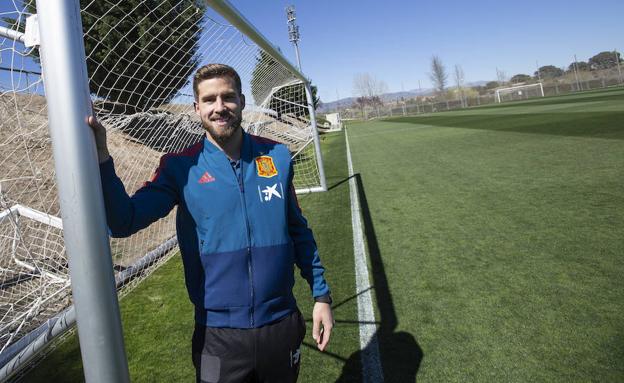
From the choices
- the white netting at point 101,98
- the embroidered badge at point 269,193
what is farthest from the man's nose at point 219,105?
the white netting at point 101,98

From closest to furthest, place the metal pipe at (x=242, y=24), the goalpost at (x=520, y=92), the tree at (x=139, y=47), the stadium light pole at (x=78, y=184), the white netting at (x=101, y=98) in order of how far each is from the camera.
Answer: the stadium light pole at (x=78, y=184)
the white netting at (x=101, y=98)
the tree at (x=139, y=47)
the metal pipe at (x=242, y=24)
the goalpost at (x=520, y=92)

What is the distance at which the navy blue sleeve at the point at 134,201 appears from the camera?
107cm

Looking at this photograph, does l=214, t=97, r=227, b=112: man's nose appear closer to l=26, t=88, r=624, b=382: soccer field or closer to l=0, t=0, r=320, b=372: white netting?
l=0, t=0, r=320, b=372: white netting

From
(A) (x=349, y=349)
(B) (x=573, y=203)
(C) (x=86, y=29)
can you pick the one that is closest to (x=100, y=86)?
(C) (x=86, y=29)

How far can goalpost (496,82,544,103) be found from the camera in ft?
178

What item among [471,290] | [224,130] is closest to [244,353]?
[224,130]

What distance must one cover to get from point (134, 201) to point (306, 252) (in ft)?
2.70

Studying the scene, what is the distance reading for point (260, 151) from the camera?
65.3 inches

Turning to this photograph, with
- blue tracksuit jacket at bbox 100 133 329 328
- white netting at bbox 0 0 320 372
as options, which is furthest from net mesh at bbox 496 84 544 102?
blue tracksuit jacket at bbox 100 133 329 328

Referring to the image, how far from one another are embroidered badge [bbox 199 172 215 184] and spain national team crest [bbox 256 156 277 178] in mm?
203

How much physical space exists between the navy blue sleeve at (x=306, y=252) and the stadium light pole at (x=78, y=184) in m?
0.98

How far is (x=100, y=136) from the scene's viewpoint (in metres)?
0.93

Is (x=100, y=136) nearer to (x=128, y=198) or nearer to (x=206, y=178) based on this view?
(x=128, y=198)

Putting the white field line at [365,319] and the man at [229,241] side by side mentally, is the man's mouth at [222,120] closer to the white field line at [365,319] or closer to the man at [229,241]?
the man at [229,241]
